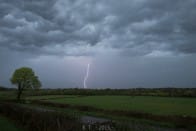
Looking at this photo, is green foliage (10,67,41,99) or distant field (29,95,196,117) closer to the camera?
distant field (29,95,196,117)

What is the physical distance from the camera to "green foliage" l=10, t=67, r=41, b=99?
76.3 metres

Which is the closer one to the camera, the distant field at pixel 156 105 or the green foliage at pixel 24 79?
the distant field at pixel 156 105

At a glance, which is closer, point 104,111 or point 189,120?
point 189,120

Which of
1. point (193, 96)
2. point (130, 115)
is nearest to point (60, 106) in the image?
point (130, 115)

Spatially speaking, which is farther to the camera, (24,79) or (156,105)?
(24,79)

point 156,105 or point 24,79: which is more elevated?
point 24,79

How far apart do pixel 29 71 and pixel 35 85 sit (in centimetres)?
488

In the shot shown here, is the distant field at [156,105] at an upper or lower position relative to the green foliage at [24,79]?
lower

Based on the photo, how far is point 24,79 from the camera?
76.9 metres

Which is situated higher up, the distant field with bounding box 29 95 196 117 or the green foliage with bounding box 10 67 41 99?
the green foliage with bounding box 10 67 41 99

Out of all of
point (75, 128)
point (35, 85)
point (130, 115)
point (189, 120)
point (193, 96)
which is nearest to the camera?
point (75, 128)

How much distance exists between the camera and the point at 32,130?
18.5 metres

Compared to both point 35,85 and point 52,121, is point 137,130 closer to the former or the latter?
point 52,121

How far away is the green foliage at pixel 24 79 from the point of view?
76312mm
